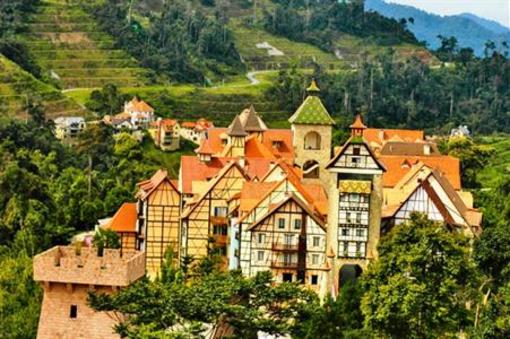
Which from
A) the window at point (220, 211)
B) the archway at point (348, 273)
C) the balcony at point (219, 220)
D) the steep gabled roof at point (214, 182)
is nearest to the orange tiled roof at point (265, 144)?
the steep gabled roof at point (214, 182)

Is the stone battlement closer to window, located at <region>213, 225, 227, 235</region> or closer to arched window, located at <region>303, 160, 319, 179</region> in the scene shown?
window, located at <region>213, 225, 227, 235</region>

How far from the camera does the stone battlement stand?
85.4 ft

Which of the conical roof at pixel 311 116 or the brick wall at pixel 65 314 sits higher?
the conical roof at pixel 311 116

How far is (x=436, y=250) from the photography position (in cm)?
3397

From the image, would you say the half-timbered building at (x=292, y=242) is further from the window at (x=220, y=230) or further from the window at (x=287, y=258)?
the window at (x=220, y=230)

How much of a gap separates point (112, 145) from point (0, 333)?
→ 5115 centimetres

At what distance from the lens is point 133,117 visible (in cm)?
Answer: 9262

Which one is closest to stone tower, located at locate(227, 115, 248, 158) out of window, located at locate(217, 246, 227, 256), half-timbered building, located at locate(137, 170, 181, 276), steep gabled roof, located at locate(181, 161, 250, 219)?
half-timbered building, located at locate(137, 170, 181, 276)

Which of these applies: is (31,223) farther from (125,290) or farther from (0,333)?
(125,290)

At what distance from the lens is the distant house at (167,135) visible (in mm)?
88750

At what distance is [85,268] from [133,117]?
67.3 meters

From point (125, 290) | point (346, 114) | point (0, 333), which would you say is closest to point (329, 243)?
point (0, 333)

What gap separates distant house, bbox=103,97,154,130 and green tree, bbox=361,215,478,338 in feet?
191

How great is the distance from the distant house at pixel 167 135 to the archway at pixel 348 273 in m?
→ 49.0
